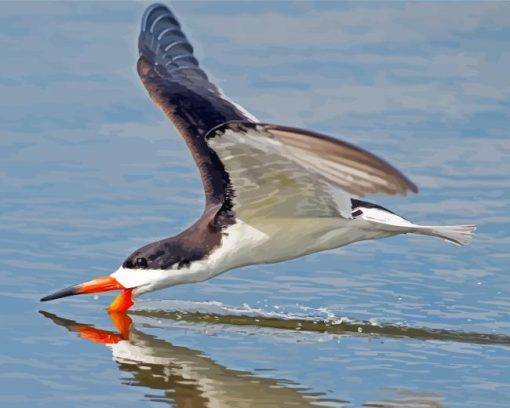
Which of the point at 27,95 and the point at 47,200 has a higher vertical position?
the point at 27,95

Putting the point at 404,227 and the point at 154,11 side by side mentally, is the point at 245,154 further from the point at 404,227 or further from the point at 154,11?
the point at 154,11

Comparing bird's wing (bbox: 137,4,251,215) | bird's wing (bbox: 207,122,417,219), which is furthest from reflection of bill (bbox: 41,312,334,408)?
bird's wing (bbox: 137,4,251,215)

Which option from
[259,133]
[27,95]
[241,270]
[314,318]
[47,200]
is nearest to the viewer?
[259,133]

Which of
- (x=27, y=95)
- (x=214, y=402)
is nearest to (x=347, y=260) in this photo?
(x=214, y=402)

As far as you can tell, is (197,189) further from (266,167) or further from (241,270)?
(266,167)

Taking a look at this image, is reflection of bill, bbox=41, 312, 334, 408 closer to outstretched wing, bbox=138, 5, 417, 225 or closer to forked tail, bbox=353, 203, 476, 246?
outstretched wing, bbox=138, 5, 417, 225

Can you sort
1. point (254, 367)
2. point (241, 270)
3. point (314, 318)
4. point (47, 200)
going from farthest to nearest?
point (47, 200), point (241, 270), point (314, 318), point (254, 367)

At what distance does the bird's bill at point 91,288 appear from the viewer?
1105cm

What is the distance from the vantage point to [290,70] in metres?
16.1

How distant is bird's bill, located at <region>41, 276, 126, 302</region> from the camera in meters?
11.0

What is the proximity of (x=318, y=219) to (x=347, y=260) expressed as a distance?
96cm

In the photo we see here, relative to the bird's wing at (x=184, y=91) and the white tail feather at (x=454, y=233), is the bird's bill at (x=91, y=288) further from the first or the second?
the white tail feather at (x=454, y=233)

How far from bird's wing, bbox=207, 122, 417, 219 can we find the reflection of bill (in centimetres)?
99

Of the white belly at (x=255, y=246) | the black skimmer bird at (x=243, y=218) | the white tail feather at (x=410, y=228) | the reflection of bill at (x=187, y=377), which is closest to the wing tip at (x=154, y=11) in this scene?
the black skimmer bird at (x=243, y=218)
